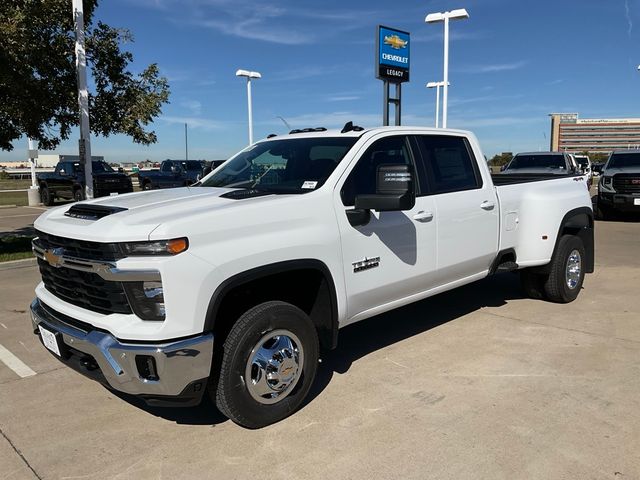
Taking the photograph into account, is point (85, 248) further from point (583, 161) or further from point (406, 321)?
point (583, 161)

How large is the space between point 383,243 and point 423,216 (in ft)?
1.74

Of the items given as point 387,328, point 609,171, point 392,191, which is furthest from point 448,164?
point 609,171

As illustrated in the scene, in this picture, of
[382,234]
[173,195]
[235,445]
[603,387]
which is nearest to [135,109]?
[173,195]

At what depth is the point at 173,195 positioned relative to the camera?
3.98m

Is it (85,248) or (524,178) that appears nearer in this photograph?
(85,248)

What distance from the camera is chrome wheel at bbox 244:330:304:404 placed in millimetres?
3340

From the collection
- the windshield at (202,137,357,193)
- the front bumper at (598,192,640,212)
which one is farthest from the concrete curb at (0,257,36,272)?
the front bumper at (598,192,640,212)

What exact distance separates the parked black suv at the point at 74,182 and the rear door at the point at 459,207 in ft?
61.4

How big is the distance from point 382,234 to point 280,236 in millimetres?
944

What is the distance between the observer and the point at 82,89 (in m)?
9.08

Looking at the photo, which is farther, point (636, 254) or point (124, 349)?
point (636, 254)

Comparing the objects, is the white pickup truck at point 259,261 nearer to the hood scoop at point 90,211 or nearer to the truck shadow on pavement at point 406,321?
the hood scoop at point 90,211

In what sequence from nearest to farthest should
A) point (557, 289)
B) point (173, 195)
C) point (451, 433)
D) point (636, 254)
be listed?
point (451, 433)
point (173, 195)
point (557, 289)
point (636, 254)

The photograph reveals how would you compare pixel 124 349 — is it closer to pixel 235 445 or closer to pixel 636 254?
pixel 235 445
